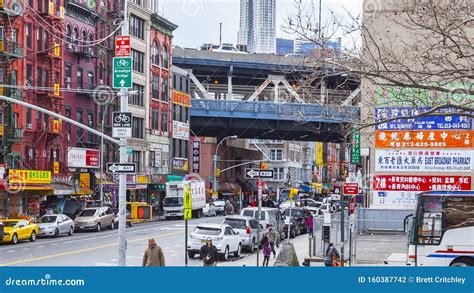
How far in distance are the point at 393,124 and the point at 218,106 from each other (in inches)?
589

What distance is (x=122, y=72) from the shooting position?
2181 cm

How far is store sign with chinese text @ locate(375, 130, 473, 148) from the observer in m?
27.5

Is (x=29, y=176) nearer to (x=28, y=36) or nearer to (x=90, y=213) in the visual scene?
(x=28, y=36)

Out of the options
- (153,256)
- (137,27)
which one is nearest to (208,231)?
(137,27)

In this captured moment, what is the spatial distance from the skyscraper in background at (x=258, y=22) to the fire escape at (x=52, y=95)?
16.8 meters

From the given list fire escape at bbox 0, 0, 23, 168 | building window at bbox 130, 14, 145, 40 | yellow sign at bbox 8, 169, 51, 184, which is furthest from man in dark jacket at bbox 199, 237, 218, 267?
yellow sign at bbox 8, 169, 51, 184

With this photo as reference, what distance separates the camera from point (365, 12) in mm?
18250

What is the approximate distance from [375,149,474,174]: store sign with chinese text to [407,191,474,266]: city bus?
6.11 m

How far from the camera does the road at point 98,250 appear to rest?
2511 centimetres

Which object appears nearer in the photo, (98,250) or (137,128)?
(137,128)

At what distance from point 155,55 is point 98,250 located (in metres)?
7.38
